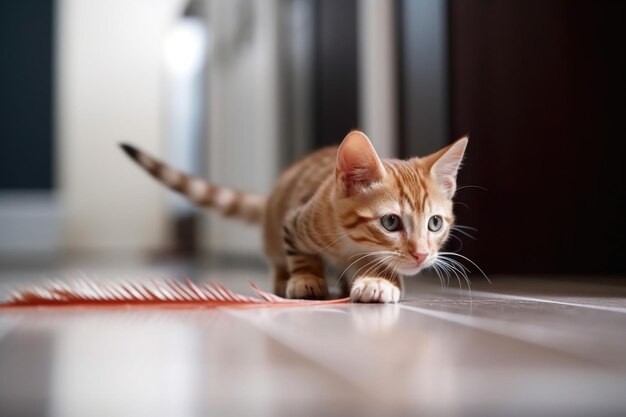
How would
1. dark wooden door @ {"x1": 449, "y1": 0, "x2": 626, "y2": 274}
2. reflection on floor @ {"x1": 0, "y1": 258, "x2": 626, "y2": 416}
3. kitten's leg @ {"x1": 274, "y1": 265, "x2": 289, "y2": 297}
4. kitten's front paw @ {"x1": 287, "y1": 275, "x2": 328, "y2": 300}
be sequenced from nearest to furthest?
reflection on floor @ {"x1": 0, "y1": 258, "x2": 626, "y2": 416} → kitten's front paw @ {"x1": 287, "y1": 275, "x2": 328, "y2": 300} → kitten's leg @ {"x1": 274, "y1": 265, "x2": 289, "y2": 297} → dark wooden door @ {"x1": 449, "y1": 0, "x2": 626, "y2": 274}

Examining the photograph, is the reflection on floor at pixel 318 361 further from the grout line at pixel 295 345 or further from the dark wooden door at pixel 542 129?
the dark wooden door at pixel 542 129

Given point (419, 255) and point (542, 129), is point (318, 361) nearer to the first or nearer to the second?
point (419, 255)

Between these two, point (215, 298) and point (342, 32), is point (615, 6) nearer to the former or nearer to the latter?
point (342, 32)

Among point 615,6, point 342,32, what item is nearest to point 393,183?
point 615,6

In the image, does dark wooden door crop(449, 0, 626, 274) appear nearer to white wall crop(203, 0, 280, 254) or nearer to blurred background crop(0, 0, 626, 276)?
blurred background crop(0, 0, 626, 276)

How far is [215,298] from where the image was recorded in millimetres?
1382

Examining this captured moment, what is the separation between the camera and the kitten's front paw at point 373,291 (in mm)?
1441

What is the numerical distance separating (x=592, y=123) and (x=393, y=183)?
49.2 inches

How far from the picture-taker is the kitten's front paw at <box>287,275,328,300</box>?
1.55 metres

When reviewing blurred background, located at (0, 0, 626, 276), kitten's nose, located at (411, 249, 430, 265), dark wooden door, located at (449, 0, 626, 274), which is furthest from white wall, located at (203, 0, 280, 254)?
kitten's nose, located at (411, 249, 430, 265)

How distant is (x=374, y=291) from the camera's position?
1.44 meters

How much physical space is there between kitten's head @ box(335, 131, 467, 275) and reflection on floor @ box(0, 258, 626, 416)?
0.12 m

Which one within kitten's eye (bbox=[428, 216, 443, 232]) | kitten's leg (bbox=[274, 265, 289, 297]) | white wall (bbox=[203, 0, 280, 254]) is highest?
white wall (bbox=[203, 0, 280, 254])

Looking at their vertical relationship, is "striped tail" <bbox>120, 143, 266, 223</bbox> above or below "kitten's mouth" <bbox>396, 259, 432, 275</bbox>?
above
